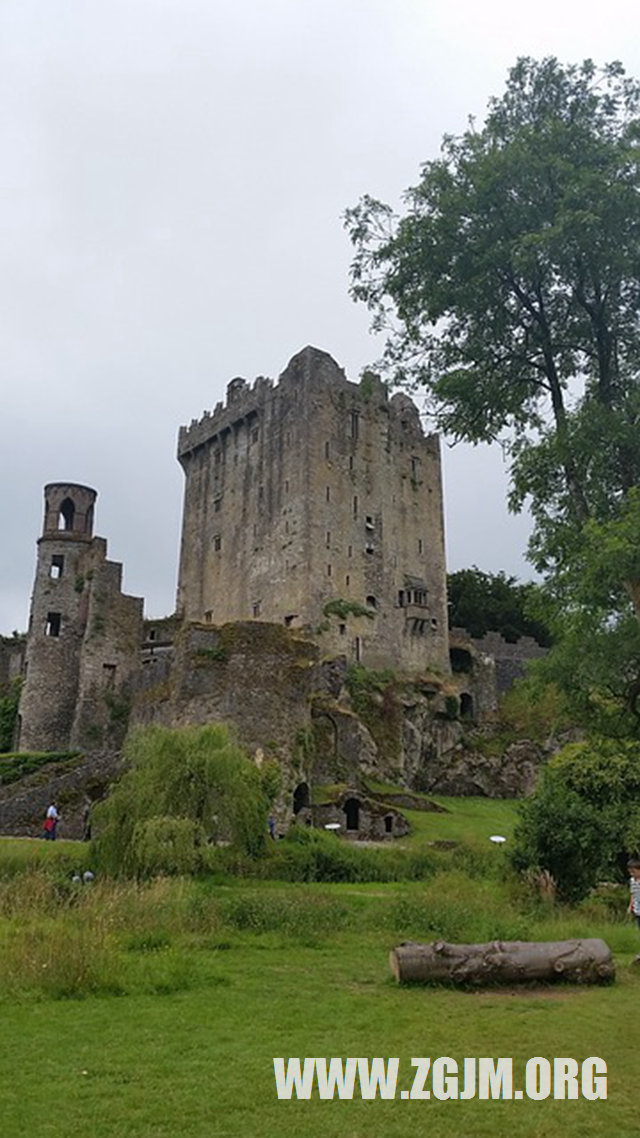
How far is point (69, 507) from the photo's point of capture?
4800cm

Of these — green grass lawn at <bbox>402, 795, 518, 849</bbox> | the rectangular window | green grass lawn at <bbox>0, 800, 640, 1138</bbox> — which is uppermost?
the rectangular window

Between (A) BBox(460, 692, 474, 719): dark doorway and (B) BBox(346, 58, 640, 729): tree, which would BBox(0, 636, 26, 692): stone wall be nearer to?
(A) BBox(460, 692, 474, 719): dark doorway

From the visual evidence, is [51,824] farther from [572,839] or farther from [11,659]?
[11,659]

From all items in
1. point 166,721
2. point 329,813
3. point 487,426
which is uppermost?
point 487,426

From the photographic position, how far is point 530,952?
11367 mm

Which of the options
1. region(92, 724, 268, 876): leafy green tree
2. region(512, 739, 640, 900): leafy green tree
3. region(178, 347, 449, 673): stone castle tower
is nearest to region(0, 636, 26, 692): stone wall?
region(178, 347, 449, 673): stone castle tower

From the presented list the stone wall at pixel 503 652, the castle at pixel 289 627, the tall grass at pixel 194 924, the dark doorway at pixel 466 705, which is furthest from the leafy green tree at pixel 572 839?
the stone wall at pixel 503 652

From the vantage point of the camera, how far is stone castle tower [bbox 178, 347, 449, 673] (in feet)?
172

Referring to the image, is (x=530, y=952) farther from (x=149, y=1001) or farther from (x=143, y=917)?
(x=143, y=917)

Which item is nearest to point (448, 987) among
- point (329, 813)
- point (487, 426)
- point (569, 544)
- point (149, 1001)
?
point (149, 1001)

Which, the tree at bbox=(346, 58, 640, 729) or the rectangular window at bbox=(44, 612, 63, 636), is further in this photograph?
the rectangular window at bbox=(44, 612, 63, 636)

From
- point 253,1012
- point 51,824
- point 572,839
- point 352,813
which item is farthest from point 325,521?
point 253,1012

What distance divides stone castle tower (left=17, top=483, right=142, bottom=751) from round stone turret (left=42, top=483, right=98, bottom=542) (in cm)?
10

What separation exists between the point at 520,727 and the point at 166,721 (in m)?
24.6
